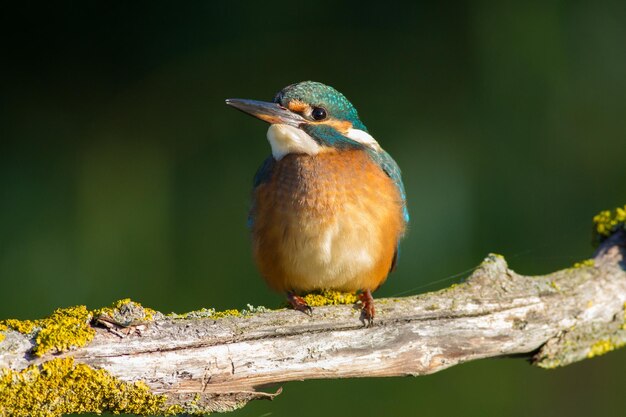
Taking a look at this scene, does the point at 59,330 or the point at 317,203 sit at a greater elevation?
the point at 317,203

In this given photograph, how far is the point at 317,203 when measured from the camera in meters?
2.66

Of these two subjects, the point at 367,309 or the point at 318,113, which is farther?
the point at 318,113

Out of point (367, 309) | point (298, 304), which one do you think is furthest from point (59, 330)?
point (367, 309)

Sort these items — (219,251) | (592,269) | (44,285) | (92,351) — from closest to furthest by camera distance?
(92,351) → (592,269) → (44,285) → (219,251)

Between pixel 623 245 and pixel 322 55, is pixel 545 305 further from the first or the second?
pixel 322 55

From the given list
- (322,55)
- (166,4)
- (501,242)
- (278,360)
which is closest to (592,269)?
(278,360)

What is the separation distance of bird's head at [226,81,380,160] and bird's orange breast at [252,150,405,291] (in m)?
0.04

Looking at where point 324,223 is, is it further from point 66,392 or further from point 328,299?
point 66,392

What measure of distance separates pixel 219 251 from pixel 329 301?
155cm

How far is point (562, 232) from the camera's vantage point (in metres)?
3.90

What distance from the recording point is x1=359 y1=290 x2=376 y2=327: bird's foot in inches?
90.8

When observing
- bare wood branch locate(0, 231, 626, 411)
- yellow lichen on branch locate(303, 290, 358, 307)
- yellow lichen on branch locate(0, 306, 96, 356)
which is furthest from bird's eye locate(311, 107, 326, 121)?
yellow lichen on branch locate(0, 306, 96, 356)

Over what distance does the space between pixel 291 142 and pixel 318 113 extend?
0.41 feet

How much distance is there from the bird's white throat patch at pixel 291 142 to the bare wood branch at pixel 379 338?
58cm
